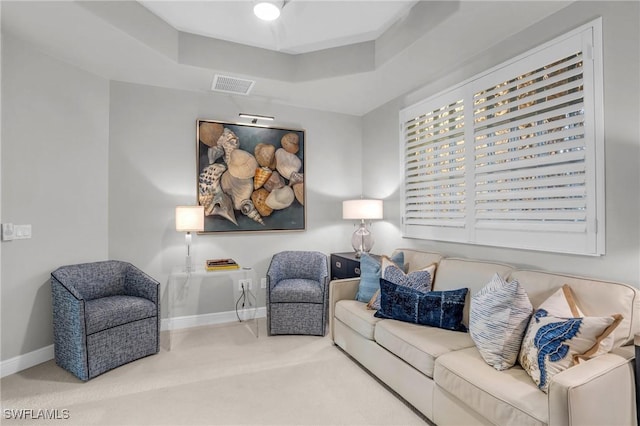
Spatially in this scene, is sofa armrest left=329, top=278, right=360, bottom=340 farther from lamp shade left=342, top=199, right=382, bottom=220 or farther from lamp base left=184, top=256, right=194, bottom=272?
lamp base left=184, top=256, right=194, bottom=272

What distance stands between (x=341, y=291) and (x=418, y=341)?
1.10 meters

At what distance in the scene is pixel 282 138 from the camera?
13.3ft

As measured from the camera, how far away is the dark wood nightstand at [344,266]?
3584 mm

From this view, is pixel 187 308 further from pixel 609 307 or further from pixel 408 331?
pixel 609 307

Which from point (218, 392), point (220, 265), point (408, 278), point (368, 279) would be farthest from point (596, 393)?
point (220, 265)

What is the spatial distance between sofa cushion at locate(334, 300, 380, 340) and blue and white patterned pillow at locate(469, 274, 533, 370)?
798 millimetres

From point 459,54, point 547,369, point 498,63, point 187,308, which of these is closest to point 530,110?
point 498,63

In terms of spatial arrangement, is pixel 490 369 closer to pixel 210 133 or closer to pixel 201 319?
pixel 201 319

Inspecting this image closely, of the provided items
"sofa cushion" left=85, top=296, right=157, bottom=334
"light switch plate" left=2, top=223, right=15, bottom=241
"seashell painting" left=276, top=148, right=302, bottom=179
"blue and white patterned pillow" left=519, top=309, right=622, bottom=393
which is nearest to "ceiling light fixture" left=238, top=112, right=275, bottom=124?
"seashell painting" left=276, top=148, right=302, bottom=179

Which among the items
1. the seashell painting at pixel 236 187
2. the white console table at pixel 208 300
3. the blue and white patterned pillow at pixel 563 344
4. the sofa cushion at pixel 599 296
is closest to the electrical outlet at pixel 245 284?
the white console table at pixel 208 300

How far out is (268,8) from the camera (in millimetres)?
2365

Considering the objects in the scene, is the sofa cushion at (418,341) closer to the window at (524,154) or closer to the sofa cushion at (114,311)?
the window at (524,154)

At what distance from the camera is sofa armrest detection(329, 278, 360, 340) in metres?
3.10

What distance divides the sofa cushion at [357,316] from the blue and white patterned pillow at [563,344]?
3.60ft
